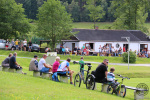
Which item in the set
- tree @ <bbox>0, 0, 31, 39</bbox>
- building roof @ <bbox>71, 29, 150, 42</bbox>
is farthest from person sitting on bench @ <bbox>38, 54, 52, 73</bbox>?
building roof @ <bbox>71, 29, 150, 42</bbox>

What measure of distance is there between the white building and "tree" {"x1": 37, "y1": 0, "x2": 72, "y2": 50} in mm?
4435

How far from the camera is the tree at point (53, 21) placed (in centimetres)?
4731

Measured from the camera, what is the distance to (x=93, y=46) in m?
55.7

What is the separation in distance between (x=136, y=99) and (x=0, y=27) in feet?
129

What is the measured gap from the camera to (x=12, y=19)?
51.8 meters

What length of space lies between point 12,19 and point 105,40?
17.4 meters

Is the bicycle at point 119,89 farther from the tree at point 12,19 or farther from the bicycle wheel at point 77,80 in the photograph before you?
the tree at point 12,19

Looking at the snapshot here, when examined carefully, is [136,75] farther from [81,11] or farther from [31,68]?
[81,11]

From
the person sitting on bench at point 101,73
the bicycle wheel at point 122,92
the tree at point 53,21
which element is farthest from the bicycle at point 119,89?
the tree at point 53,21

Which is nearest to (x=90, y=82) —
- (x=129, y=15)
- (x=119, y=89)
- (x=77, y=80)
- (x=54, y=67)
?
(x=77, y=80)

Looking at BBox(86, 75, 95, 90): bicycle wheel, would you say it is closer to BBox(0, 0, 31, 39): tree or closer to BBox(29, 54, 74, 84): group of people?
BBox(29, 54, 74, 84): group of people

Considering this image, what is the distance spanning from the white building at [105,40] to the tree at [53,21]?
14.5ft

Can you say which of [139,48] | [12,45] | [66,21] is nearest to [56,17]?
[66,21]

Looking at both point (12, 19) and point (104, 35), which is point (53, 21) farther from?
point (104, 35)
